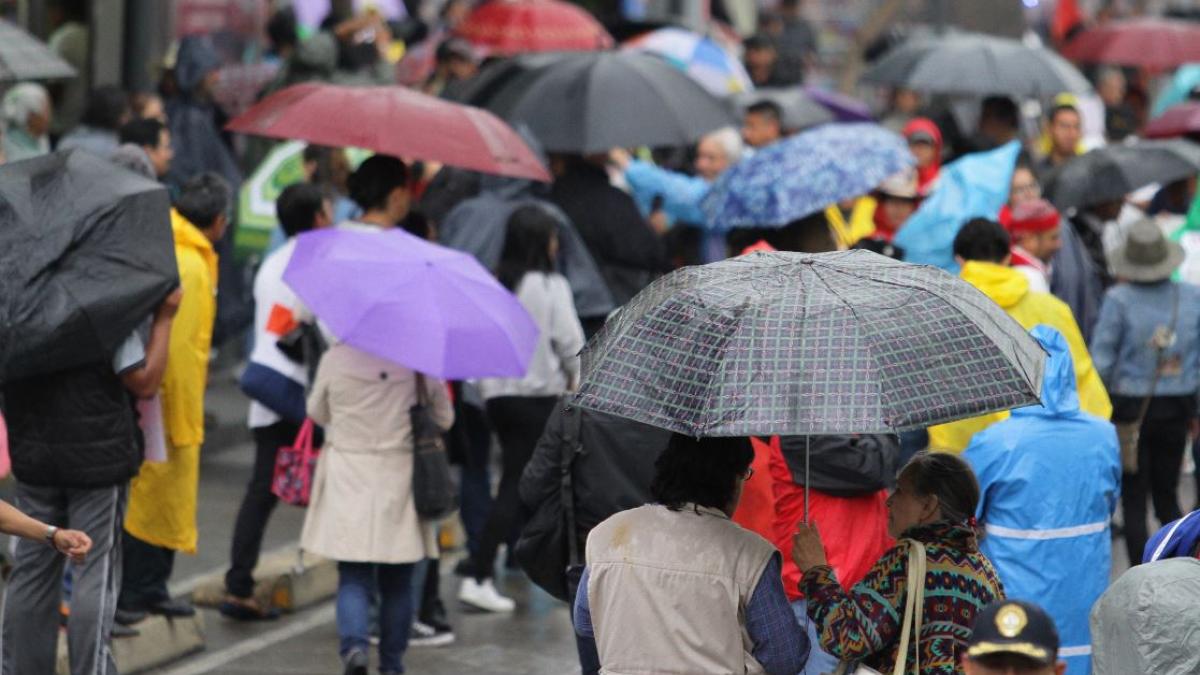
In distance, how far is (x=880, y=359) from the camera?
471cm

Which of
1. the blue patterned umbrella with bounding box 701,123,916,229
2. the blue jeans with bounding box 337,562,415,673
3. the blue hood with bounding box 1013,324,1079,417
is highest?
the blue hood with bounding box 1013,324,1079,417

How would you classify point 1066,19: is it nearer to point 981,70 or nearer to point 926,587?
point 981,70

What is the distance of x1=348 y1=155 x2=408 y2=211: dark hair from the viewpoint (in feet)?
26.7

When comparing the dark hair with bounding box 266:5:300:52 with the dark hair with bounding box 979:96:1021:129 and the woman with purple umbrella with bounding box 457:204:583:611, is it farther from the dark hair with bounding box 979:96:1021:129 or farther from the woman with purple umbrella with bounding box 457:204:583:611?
the woman with purple umbrella with bounding box 457:204:583:611

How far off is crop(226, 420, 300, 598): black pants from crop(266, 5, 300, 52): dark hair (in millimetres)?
→ 6206

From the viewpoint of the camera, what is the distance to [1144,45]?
1753 centimetres

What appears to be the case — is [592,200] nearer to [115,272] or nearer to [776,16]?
[115,272]

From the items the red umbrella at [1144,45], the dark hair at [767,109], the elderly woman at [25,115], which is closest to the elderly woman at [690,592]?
the elderly woman at [25,115]

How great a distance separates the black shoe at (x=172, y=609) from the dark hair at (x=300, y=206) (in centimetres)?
156

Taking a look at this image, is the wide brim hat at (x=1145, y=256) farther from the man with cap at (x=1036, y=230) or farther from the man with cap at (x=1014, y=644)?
the man with cap at (x=1014, y=644)

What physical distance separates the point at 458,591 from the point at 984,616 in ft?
18.9

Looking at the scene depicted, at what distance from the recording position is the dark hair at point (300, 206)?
335 inches

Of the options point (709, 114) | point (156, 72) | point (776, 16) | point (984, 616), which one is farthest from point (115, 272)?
point (776, 16)

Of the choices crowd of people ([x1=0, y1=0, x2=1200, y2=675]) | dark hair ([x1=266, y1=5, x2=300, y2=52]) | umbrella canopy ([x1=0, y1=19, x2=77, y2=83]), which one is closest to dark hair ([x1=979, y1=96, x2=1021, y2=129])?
crowd of people ([x1=0, y1=0, x2=1200, y2=675])
